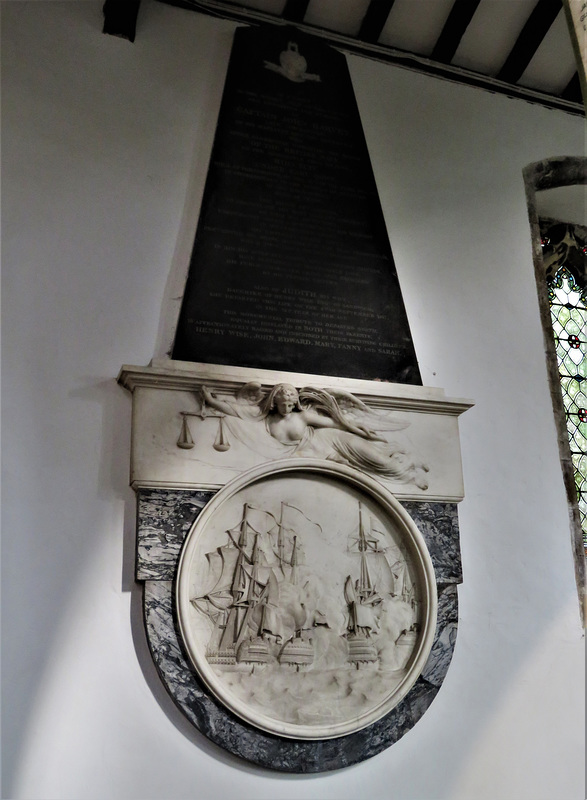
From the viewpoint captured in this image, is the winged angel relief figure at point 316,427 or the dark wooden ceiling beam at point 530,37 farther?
the dark wooden ceiling beam at point 530,37

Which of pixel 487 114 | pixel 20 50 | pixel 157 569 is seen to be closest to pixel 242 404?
pixel 157 569

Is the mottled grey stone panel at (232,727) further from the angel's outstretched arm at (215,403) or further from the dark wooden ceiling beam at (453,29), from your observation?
the dark wooden ceiling beam at (453,29)

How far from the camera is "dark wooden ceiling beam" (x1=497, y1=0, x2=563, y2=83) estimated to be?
198 inches

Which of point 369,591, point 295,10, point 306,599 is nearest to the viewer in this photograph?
point 306,599

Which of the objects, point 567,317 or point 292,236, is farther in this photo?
point 567,317

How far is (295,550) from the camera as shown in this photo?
3.65m

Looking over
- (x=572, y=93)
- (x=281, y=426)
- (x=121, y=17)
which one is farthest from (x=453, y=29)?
(x=281, y=426)

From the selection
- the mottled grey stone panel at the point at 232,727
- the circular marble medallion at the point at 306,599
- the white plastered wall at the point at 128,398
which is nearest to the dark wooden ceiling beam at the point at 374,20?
the white plastered wall at the point at 128,398

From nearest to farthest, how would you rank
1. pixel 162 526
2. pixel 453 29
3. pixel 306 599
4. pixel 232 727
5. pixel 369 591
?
pixel 232 727 < pixel 162 526 < pixel 306 599 < pixel 369 591 < pixel 453 29

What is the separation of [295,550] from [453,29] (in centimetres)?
345

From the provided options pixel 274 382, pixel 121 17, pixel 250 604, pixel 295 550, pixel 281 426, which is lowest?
pixel 250 604

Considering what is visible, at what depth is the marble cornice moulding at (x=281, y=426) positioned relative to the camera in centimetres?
356

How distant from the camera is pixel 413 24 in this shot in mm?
5023

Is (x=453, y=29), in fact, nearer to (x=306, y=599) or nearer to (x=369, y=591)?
(x=369, y=591)
